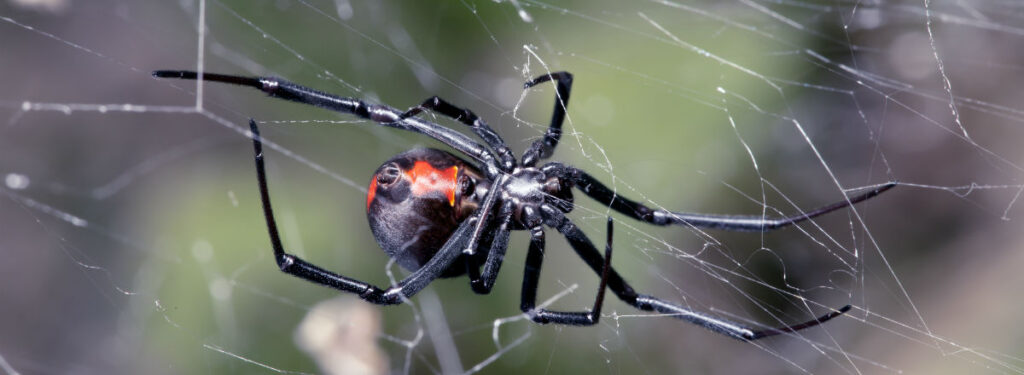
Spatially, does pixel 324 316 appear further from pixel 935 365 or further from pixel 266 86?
pixel 935 365

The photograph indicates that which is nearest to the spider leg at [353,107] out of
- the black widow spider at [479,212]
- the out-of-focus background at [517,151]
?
the black widow spider at [479,212]

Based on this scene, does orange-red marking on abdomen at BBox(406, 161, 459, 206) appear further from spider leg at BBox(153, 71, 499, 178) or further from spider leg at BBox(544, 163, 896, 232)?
spider leg at BBox(544, 163, 896, 232)

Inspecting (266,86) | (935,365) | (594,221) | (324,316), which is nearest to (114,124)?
(324,316)

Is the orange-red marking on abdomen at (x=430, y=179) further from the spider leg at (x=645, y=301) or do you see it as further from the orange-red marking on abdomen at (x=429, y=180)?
the spider leg at (x=645, y=301)

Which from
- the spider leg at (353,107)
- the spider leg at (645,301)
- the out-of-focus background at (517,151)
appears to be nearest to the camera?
the spider leg at (353,107)

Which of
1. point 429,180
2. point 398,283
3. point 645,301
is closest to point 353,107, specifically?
point 429,180

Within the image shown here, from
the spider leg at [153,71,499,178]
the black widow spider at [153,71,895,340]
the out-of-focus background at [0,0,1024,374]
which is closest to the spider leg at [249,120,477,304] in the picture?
the black widow spider at [153,71,895,340]
